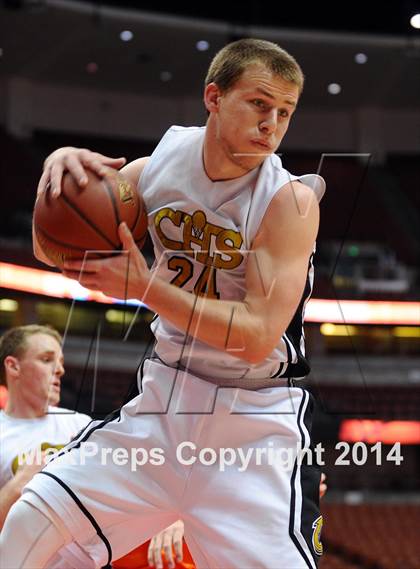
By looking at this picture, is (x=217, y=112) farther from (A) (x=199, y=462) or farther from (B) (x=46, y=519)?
(B) (x=46, y=519)

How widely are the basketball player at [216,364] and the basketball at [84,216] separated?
0.14ft

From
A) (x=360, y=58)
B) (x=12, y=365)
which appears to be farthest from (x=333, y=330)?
(x=12, y=365)

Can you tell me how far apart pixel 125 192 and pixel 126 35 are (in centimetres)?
1508

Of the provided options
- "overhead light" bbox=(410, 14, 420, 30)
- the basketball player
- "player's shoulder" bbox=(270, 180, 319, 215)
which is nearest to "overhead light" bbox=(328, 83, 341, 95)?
"overhead light" bbox=(410, 14, 420, 30)

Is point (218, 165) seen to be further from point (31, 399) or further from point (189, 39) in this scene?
point (189, 39)

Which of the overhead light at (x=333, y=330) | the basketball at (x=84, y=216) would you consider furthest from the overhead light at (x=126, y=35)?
the basketball at (x=84, y=216)

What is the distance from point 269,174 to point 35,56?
53.6ft

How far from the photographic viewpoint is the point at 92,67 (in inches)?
727

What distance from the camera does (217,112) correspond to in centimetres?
262

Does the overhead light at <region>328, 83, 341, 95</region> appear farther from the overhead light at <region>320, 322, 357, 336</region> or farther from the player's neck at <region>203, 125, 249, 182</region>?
the player's neck at <region>203, 125, 249, 182</region>

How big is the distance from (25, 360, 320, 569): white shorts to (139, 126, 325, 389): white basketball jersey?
7 cm

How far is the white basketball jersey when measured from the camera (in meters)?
2.56

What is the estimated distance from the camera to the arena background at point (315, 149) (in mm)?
15875

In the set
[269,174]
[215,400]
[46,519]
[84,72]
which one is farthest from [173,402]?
[84,72]
